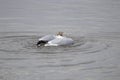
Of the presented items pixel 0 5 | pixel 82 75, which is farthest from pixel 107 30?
pixel 0 5

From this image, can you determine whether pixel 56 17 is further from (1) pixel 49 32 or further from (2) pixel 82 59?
(2) pixel 82 59

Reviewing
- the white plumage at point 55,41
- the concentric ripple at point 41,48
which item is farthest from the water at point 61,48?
the white plumage at point 55,41

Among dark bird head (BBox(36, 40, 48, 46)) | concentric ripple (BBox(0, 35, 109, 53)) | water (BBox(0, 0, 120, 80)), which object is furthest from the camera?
dark bird head (BBox(36, 40, 48, 46))

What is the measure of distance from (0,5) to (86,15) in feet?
24.6

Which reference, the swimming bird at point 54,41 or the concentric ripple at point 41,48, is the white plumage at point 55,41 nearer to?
the swimming bird at point 54,41

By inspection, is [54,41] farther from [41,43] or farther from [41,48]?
[41,48]

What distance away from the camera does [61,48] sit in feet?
56.5

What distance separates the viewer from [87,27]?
73.0 feet

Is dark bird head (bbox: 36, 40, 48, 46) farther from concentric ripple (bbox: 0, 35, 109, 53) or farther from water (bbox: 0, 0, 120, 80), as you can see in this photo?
water (bbox: 0, 0, 120, 80)

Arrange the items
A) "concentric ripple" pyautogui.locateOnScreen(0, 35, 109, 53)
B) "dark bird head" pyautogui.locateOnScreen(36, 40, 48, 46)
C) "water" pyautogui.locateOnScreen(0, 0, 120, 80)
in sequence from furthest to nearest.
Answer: "dark bird head" pyautogui.locateOnScreen(36, 40, 48, 46) < "concentric ripple" pyautogui.locateOnScreen(0, 35, 109, 53) < "water" pyautogui.locateOnScreen(0, 0, 120, 80)

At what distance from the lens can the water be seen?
47.2ft

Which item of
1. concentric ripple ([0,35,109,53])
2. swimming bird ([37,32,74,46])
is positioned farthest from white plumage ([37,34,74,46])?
concentric ripple ([0,35,109,53])

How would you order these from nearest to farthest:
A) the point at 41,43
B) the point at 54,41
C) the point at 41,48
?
1. the point at 41,48
2. the point at 54,41
3. the point at 41,43

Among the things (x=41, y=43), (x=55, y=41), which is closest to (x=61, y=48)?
(x=55, y=41)
